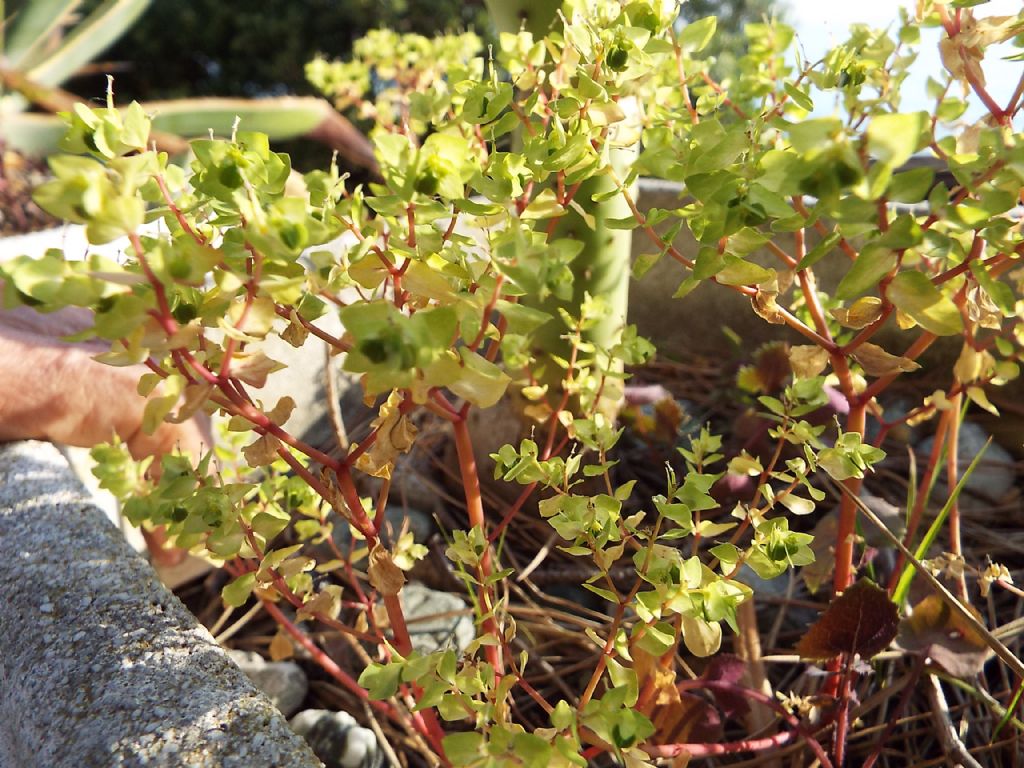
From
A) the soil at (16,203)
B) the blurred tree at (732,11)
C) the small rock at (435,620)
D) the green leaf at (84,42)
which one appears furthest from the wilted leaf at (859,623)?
the blurred tree at (732,11)

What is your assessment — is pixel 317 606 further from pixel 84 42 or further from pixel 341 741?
pixel 84 42

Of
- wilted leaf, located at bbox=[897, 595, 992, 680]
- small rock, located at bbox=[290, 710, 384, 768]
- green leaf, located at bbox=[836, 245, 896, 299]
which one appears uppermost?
green leaf, located at bbox=[836, 245, 896, 299]

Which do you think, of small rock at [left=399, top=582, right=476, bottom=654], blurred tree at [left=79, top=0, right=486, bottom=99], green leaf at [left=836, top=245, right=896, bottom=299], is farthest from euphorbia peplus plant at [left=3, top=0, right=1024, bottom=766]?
blurred tree at [left=79, top=0, right=486, bottom=99]

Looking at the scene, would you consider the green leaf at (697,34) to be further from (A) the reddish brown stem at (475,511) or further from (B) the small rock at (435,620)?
(B) the small rock at (435,620)

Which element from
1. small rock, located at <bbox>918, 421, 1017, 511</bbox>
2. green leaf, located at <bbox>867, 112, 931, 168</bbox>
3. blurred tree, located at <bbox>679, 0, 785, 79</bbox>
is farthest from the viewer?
blurred tree, located at <bbox>679, 0, 785, 79</bbox>

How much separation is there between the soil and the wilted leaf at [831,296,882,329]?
241 centimetres

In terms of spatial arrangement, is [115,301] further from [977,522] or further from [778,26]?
[977,522]

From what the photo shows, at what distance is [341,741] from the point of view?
0.89m

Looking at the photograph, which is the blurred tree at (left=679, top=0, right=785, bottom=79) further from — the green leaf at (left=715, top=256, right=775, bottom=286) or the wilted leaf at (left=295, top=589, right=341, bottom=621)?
the wilted leaf at (left=295, top=589, right=341, bottom=621)

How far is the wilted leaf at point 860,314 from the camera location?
0.63 meters

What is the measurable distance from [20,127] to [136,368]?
198 cm

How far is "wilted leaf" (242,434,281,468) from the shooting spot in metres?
0.61

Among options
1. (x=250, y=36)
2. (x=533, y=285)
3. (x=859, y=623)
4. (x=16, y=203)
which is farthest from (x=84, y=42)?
(x=859, y=623)

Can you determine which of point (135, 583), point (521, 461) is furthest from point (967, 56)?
point (135, 583)
